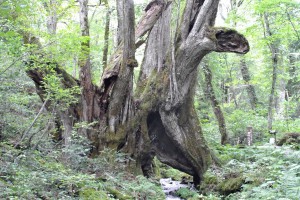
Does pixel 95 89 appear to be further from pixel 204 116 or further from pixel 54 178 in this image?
pixel 204 116

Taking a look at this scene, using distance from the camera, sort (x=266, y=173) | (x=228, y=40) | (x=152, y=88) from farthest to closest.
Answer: (x=152, y=88) → (x=228, y=40) → (x=266, y=173)

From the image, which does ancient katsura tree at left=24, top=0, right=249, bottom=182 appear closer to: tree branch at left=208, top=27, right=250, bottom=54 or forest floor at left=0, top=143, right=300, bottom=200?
tree branch at left=208, top=27, right=250, bottom=54

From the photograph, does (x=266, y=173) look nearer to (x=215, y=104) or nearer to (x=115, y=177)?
(x=115, y=177)

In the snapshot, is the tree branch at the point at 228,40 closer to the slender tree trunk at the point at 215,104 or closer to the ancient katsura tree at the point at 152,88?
the ancient katsura tree at the point at 152,88

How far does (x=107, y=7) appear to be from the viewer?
41.9 ft

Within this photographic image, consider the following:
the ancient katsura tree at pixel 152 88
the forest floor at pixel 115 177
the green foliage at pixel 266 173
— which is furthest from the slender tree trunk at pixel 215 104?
the ancient katsura tree at pixel 152 88

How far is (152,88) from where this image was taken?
1029 centimetres

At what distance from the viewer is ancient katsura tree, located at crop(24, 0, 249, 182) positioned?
30.4 feet

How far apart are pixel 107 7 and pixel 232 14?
20.7 ft

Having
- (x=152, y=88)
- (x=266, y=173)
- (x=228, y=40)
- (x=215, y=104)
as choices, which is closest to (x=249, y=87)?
A: (x=215, y=104)

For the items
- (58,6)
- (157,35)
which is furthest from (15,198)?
(157,35)

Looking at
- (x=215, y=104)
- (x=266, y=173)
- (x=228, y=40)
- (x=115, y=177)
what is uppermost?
(x=228, y=40)

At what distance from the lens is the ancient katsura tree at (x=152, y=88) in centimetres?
927

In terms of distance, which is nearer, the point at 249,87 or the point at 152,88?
the point at 152,88
